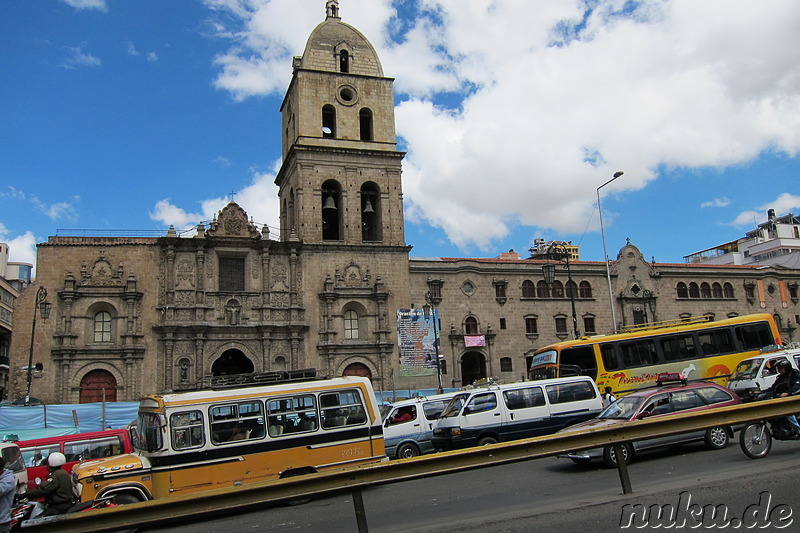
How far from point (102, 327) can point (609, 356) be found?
25.9 meters

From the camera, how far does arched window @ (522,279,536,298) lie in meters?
41.5

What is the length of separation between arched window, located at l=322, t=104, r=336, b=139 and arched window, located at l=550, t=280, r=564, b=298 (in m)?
17.4

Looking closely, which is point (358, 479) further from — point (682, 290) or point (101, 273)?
point (682, 290)

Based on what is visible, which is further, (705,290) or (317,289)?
(705,290)

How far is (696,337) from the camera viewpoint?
24391 mm

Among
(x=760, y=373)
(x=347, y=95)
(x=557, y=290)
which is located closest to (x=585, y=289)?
(x=557, y=290)

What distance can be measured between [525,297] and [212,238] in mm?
19816

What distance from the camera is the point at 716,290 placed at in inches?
1831

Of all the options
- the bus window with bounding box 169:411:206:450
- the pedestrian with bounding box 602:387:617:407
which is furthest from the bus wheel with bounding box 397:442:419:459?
the bus window with bounding box 169:411:206:450

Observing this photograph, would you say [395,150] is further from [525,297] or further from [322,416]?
[322,416]

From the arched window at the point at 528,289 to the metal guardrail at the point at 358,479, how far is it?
34437 mm

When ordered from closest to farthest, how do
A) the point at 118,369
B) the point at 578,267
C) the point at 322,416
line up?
the point at 322,416, the point at 118,369, the point at 578,267

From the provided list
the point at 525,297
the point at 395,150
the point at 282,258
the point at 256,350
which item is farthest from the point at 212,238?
the point at 525,297

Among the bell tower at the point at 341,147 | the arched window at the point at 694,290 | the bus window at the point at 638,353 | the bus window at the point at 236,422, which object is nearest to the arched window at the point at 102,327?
the bell tower at the point at 341,147
